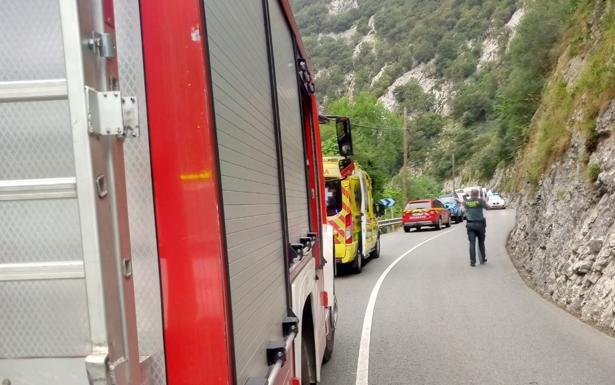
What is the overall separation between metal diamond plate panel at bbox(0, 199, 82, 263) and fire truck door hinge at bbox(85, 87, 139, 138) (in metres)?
0.20

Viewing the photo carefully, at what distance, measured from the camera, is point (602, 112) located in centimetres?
963

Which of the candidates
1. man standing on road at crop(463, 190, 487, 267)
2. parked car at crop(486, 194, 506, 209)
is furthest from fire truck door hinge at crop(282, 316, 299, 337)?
parked car at crop(486, 194, 506, 209)

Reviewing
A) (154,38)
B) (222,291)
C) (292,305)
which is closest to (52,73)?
(154,38)

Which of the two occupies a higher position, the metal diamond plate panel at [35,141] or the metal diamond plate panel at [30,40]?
the metal diamond plate panel at [30,40]

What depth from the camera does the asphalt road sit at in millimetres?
5441

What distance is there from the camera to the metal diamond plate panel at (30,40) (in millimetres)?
1380

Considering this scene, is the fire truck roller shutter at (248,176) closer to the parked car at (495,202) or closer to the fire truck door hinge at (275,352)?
the fire truck door hinge at (275,352)

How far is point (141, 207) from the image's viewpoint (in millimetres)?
1584

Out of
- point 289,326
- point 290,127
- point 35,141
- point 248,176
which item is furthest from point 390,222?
point 35,141

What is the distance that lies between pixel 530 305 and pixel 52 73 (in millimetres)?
8614

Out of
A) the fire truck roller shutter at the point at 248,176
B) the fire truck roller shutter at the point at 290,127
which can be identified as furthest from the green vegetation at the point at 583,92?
the fire truck roller shutter at the point at 248,176

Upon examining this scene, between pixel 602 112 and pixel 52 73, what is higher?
pixel 602 112

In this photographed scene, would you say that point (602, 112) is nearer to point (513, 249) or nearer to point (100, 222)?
point (513, 249)

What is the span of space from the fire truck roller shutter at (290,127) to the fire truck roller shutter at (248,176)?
1.48 ft
